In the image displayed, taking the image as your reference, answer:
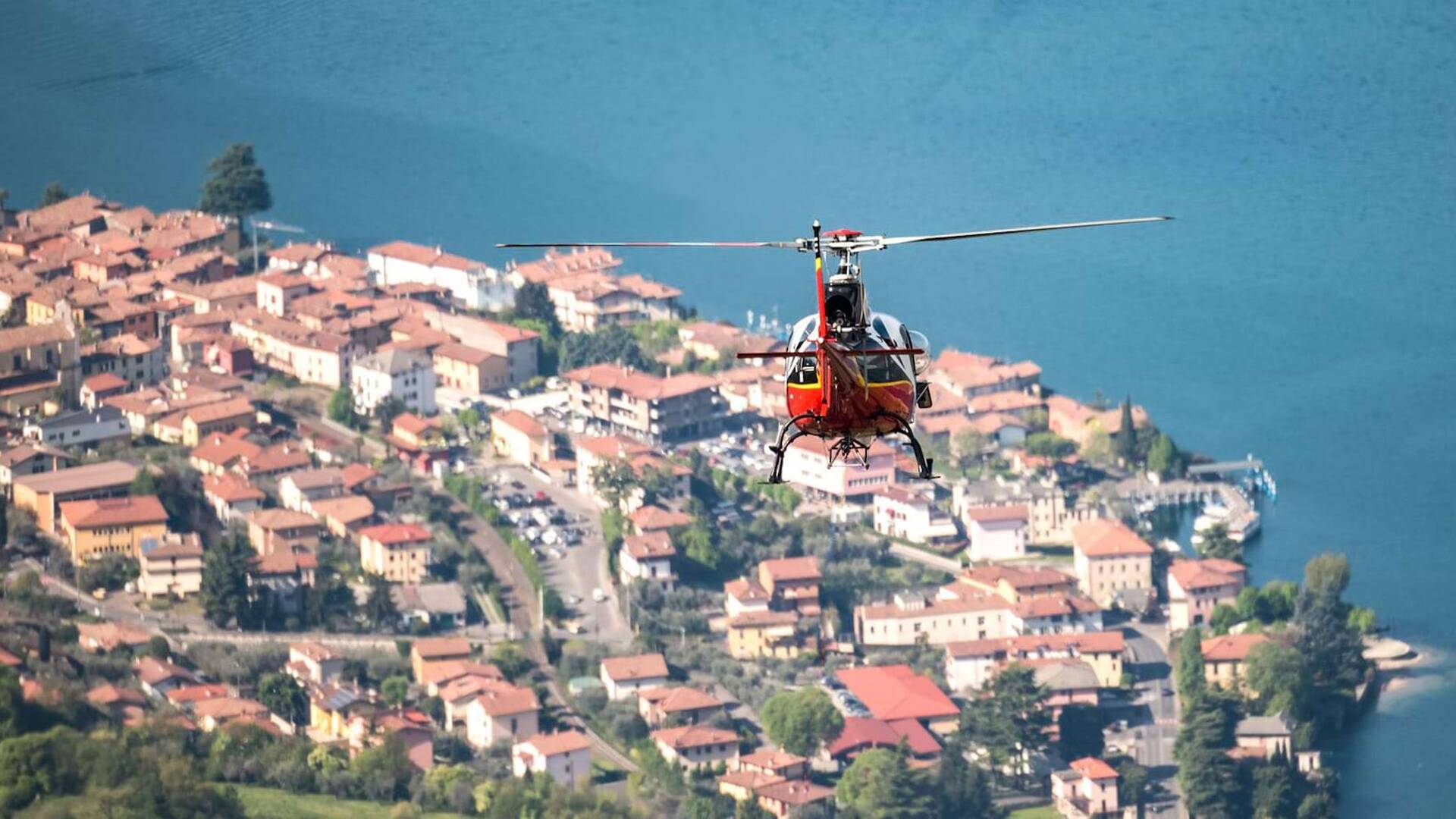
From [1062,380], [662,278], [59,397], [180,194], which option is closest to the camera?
[59,397]

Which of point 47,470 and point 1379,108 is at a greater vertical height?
point 1379,108

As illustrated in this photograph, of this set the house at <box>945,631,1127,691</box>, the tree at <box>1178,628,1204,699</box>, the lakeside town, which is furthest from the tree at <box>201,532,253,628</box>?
the tree at <box>1178,628,1204,699</box>

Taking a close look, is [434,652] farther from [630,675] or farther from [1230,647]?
[1230,647]

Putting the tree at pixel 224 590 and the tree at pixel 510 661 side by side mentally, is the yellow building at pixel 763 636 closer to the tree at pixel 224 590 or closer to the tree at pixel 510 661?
the tree at pixel 510 661

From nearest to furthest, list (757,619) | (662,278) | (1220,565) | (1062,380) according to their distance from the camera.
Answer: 1. (757,619)
2. (1220,565)
3. (1062,380)
4. (662,278)

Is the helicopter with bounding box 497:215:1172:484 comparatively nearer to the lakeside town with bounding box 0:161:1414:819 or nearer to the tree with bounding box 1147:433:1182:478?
the lakeside town with bounding box 0:161:1414:819

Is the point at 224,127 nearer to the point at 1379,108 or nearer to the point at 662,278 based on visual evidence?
the point at 662,278

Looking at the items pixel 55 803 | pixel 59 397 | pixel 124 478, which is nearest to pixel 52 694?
pixel 55 803
